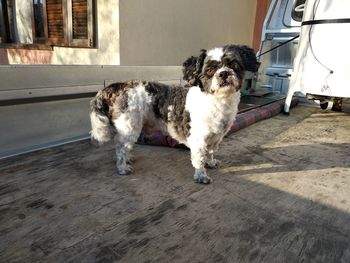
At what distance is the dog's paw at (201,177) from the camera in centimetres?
220

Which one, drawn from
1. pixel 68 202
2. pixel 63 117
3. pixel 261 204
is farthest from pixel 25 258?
pixel 63 117

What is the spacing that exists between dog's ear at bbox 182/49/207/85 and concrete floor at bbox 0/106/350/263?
2.54ft

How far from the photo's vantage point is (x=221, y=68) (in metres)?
2.02

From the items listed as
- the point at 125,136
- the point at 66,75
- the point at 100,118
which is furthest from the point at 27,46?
the point at 125,136

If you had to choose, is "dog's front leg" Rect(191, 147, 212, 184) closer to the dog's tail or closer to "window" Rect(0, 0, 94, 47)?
the dog's tail

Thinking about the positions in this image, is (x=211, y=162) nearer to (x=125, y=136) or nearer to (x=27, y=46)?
(x=125, y=136)

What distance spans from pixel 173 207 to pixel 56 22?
12.3 ft

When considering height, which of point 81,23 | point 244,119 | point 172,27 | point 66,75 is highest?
point 172,27

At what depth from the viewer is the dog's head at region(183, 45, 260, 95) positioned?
1.97m

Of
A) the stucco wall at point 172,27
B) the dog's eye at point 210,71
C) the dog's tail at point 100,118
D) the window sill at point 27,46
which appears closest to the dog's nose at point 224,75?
the dog's eye at point 210,71

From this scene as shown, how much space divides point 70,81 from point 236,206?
201 centimetres

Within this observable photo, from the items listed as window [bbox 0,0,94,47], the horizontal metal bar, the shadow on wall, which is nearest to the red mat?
the horizontal metal bar

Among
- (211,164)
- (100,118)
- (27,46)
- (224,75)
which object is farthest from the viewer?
(27,46)

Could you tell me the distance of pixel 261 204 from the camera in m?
1.92
